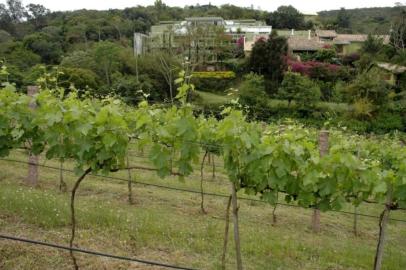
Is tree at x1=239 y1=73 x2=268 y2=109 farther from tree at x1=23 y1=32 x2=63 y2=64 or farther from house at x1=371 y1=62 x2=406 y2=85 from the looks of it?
tree at x1=23 y1=32 x2=63 y2=64

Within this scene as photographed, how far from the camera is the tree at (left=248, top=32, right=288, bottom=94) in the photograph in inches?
1296

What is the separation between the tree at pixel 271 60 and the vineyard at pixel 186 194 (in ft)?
80.2

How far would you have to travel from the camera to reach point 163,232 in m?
5.67

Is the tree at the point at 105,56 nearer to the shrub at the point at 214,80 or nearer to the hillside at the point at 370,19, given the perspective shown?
the shrub at the point at 214,80

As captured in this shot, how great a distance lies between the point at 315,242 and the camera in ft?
21.3

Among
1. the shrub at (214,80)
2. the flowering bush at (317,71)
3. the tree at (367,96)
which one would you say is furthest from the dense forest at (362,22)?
the tree at (367,96)

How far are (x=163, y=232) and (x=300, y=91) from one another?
886 inches

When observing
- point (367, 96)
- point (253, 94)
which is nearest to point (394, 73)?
point (367, 96)

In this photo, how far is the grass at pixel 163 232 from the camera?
498cm

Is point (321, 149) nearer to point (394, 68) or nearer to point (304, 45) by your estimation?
point (394, 68)

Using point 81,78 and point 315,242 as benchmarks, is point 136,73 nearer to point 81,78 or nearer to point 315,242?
point 81,78

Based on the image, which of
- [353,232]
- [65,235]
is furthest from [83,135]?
[353,232]

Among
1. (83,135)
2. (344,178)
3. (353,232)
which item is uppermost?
(83,135)

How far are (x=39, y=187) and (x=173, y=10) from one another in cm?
7318
